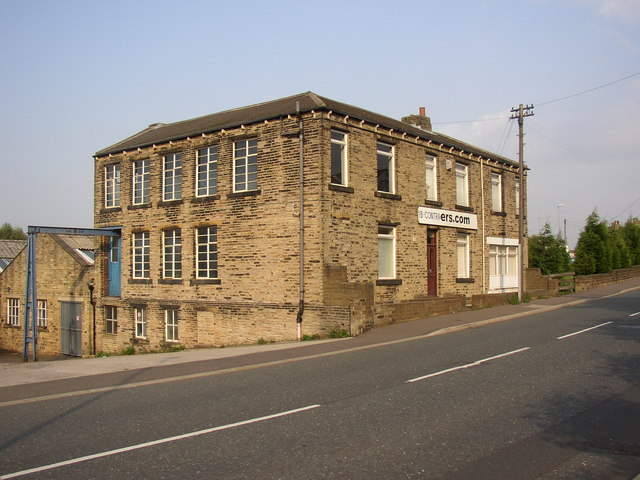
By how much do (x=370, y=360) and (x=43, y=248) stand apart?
21.9 meters

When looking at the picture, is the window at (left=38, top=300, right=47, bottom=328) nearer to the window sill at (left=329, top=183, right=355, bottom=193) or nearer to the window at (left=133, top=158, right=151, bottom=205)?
the window at (left=133, top=158, right=151, bottom=205)

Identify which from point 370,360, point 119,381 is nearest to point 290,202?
point 370,360

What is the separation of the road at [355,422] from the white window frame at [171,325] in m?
11.8

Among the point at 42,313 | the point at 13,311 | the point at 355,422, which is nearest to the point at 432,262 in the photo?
the point at 355,422

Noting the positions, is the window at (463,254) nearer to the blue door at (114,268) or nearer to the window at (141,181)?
the window at (141,181)

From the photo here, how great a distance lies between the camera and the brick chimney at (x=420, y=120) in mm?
28656

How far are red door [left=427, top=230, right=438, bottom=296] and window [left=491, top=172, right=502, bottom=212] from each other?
239 inches

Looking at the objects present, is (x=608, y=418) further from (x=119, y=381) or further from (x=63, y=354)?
(x=63, y=354)

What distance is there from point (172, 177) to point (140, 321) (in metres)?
6.26

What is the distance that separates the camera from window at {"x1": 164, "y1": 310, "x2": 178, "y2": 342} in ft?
78.7

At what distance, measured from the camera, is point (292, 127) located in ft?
67.2

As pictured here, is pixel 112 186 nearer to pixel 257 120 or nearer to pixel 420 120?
pixel 257 120

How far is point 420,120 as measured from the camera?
28.7 m

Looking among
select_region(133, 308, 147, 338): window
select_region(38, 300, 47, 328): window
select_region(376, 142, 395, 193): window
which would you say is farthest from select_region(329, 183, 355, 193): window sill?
select_region(38, 300, 47, 328): window
